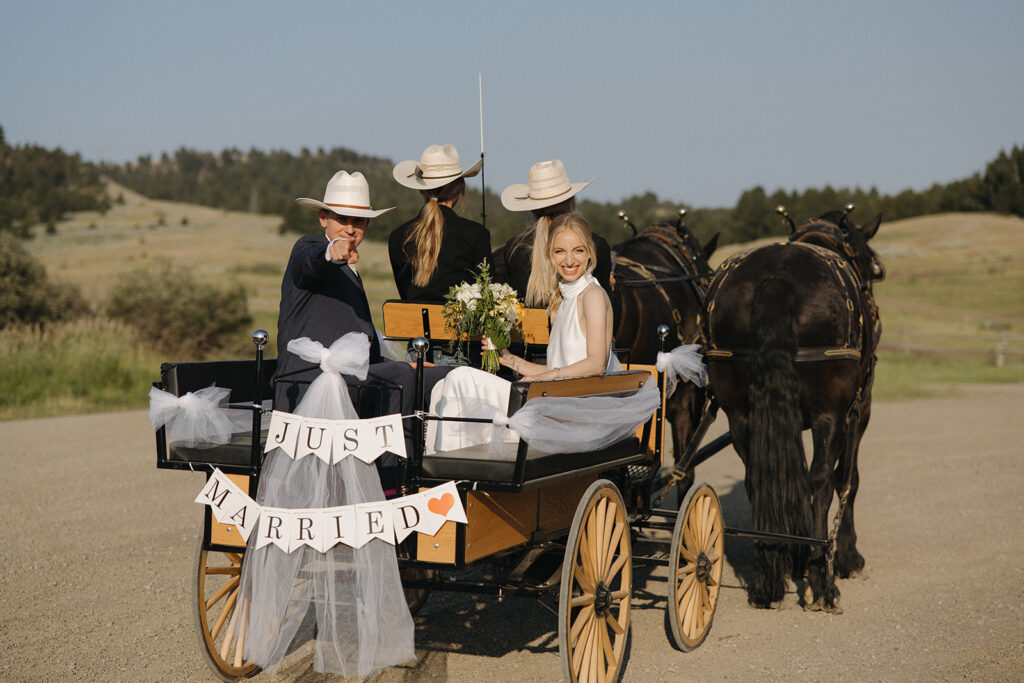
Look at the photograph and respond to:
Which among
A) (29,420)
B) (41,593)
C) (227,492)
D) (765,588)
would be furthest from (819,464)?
(29,420)

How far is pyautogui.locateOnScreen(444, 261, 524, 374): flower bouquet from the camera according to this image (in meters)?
4.37

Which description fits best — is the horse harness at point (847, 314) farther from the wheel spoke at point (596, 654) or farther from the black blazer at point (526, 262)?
the wheel spoke at point (596, 654)

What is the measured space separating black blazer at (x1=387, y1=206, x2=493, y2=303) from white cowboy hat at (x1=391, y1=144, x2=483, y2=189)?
6.3 inches

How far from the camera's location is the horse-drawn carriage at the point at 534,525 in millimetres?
3771

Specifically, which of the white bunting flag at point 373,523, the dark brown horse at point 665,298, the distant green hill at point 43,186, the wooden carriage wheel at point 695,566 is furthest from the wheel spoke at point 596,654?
the distant green hill at point 43,186

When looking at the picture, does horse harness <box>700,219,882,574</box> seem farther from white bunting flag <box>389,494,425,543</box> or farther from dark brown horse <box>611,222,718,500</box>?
white bunting flag <box>389,494,425,543</box>

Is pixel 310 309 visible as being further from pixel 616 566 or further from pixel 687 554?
pixel 687 554

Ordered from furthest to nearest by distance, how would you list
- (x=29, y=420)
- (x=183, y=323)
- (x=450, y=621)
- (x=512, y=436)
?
(x=183, y=323)
(x=29, y=420)
(x=450, y=621)
(x=512, y=436)

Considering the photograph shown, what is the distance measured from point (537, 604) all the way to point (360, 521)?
271cm

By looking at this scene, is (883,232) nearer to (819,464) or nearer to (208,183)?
(819,464)

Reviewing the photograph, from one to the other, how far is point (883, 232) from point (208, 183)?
107593 millimetres

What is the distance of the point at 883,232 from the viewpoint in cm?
7369

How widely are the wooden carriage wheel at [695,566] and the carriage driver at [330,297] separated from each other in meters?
1.60

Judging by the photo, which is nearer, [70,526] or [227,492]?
[227,492]
